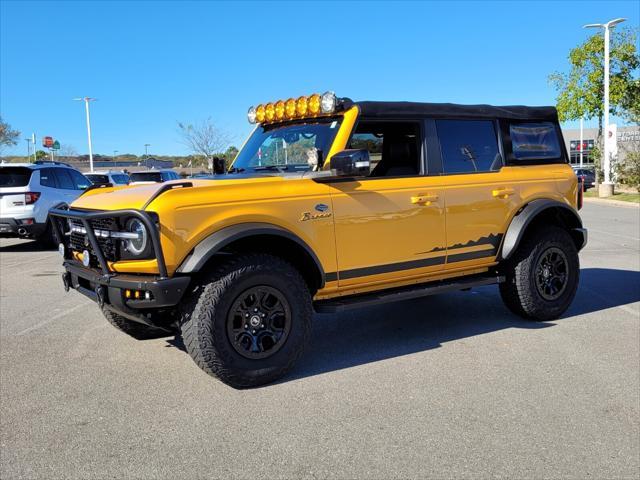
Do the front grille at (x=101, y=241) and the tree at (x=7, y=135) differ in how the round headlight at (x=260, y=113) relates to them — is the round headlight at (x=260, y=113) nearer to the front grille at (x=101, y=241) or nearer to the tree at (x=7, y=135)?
the front grille at (x=101, y=241)

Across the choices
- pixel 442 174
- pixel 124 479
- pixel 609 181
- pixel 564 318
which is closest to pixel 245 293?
pixel 124 479

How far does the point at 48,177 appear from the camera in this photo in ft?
41.2

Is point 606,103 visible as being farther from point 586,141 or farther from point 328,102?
point 586,141

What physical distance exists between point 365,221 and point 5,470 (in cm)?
285

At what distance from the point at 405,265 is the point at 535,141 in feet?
7.21

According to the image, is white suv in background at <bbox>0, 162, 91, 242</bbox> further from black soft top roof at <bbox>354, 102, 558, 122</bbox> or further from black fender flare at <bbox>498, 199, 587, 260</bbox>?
black fender flare at <bbox>498, 199, 587, 260</bbox>

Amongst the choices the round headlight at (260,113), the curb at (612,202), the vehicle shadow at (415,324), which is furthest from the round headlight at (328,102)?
the curb at (612,202)

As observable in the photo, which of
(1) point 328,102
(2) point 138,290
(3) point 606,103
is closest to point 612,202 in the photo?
(3) point 606,103

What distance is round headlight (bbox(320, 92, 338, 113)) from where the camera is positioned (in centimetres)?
462

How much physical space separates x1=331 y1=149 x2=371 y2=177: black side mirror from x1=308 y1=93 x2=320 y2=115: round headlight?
0.59 meters

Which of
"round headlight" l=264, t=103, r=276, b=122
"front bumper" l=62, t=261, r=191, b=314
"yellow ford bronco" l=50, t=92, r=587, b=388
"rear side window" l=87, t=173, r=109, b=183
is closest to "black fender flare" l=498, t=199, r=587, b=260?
"yellow ford bronco" l=50, t=92, r=587, b=388

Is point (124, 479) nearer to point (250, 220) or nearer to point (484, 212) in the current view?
point (250, 220)

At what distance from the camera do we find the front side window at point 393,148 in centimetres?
509

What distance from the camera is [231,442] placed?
3.34 metres
